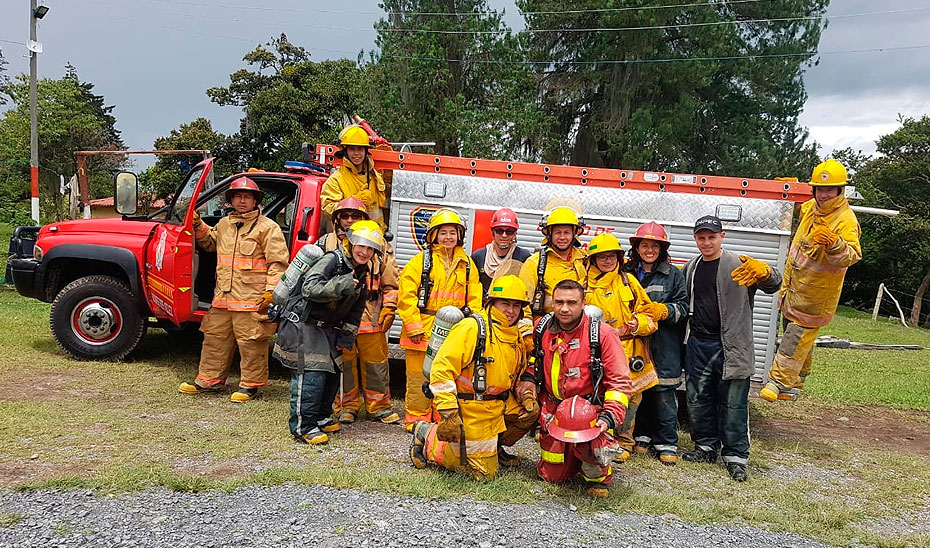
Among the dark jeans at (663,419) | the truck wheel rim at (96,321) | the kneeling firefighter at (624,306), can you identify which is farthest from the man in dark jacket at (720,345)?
the truck wheel rim at (96,321)

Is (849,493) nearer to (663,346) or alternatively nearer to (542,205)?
(663,346)

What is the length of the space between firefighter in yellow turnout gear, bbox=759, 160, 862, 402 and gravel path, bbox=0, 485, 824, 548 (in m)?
2.14

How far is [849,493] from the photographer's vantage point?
4.69 metres

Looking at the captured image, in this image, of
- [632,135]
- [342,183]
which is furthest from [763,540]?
[632,135]

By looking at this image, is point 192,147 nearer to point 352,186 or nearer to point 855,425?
point 352,186

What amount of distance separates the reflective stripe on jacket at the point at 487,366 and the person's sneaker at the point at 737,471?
1.78 metres

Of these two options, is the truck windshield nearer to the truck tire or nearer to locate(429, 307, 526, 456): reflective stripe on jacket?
the truck tire

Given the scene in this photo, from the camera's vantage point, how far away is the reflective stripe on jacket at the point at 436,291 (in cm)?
515

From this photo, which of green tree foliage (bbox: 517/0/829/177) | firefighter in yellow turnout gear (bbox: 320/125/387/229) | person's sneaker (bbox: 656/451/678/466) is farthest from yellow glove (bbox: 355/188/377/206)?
green tree foliage (bbox: 517/0/829/177)

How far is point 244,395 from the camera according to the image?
605 cm

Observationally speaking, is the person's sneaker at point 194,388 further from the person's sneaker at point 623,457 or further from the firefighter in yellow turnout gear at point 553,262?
the person's sneaker at point 623,457

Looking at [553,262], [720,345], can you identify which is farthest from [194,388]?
[720,345]

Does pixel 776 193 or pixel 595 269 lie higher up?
pixel 776 193

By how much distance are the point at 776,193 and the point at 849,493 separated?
258 cm
